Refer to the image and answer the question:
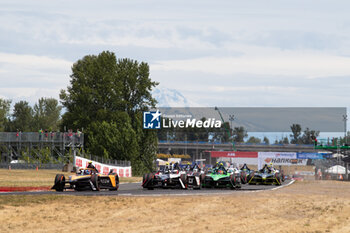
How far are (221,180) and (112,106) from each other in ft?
177

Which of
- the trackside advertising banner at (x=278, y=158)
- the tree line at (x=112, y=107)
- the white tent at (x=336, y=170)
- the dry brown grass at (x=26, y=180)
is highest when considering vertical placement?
the tree line at (x=112, y=107)

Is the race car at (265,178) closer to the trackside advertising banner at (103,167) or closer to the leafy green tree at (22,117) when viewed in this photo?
the trackside advertising banner at (103,167)

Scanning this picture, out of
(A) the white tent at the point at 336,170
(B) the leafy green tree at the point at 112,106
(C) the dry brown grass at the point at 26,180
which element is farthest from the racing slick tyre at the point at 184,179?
(B) the leafy green tree at the point at 112,106

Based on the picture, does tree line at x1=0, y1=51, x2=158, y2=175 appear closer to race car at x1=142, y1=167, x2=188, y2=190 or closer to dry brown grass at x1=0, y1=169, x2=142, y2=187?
dry brown grass at x1=0, y1=169, x2=142, y2=187

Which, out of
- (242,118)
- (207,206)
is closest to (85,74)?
(207,206)

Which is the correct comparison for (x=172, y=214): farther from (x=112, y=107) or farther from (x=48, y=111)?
(x=48, y=111)

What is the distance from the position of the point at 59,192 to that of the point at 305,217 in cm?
1260

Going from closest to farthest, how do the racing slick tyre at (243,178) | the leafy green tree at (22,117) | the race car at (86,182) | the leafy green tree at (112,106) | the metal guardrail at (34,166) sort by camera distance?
the race car at (86,182), the racing slick tyre at (243,178), the metal guardrail at (34,166), the leafy green tree at (112,106), the leafy green tree at (22,117)

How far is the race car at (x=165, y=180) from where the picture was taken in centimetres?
3097

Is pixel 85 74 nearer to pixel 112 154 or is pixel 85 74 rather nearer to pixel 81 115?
pixel 81 115

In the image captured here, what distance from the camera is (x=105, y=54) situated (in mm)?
86062

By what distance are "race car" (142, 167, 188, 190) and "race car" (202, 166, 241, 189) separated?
2.27m

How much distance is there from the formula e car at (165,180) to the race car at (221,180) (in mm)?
2270

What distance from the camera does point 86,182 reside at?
28594mm
